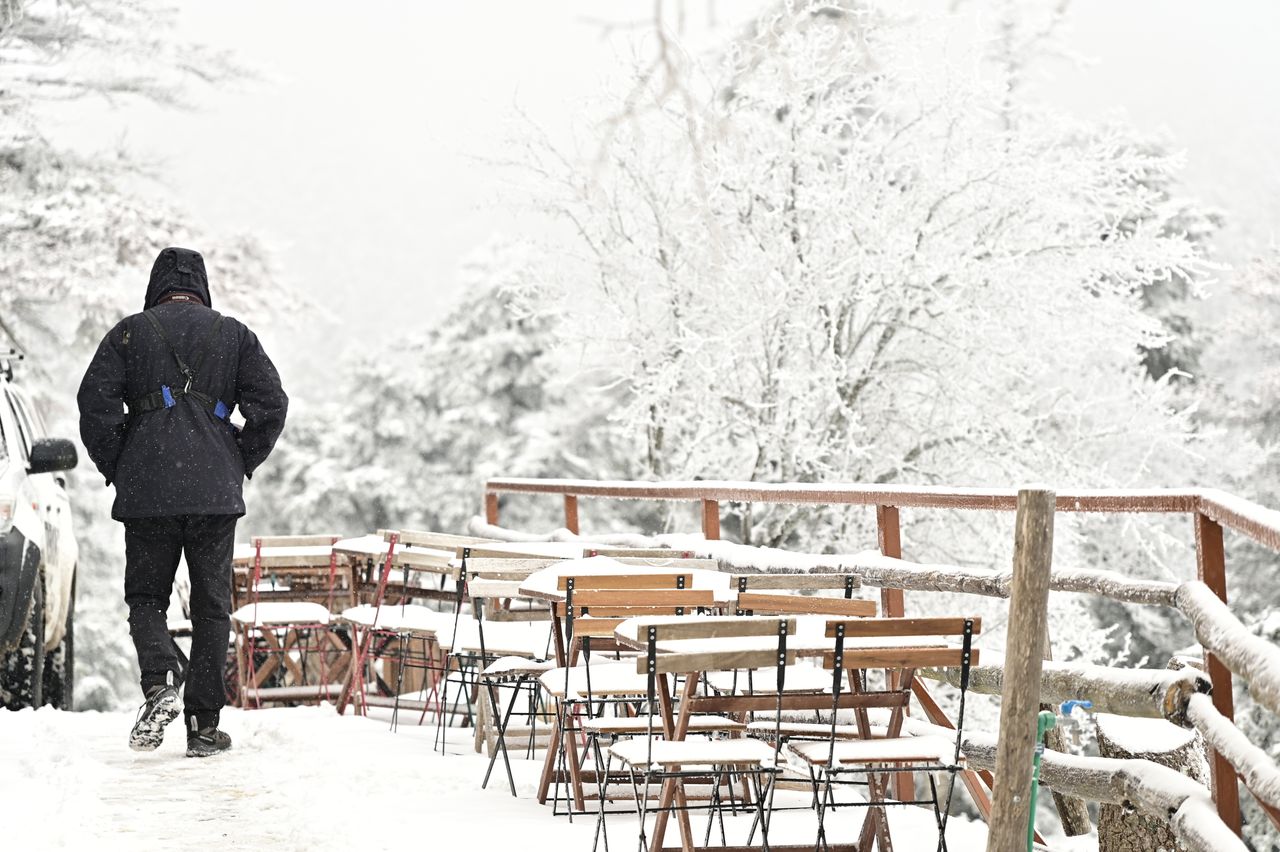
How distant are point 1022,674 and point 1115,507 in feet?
5.22

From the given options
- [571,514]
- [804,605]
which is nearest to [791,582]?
[804,605]

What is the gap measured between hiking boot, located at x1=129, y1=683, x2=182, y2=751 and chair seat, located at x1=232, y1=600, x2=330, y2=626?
8.04 ft

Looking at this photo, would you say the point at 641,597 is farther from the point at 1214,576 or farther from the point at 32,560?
the point at 32,560

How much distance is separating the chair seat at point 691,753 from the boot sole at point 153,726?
8.03 feet

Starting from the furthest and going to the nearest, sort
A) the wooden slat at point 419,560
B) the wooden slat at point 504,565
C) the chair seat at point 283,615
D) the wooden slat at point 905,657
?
the chair seat at point 283,615 < the wooden slat at point 419,560 < the wooden slat at point 504,565 < the wooden slat at point 905,657

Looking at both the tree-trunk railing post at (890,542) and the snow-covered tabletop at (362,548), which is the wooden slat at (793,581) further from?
the snow-covered tabletop at (362,548)

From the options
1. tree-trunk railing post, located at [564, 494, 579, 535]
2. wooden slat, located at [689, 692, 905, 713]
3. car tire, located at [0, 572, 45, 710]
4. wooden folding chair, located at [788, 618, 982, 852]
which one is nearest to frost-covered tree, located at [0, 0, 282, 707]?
tree-trunk railing post, located at [564, 494, 579, 535]

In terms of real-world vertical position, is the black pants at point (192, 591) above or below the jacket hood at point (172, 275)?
below

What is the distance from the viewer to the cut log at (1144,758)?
15.9 ft

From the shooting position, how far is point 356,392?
1566 inches

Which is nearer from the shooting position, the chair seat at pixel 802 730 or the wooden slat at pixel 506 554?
the chair seat at pixel 802 730

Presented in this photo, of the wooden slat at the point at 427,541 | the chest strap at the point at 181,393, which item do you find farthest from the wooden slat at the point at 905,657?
the wooden slat at the point at 427,541

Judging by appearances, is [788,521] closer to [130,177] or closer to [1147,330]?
[1147,330]

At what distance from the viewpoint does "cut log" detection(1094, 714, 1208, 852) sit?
4848mm
